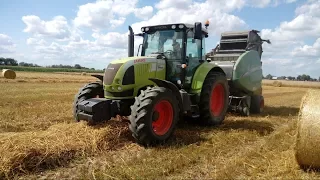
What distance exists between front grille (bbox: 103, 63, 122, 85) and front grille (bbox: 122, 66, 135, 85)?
0.69ft

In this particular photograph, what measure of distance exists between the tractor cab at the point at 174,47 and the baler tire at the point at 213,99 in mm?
520

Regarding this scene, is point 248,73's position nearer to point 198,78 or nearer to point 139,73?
point 198,78

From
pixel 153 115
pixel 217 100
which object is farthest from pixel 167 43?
pixel 217 100

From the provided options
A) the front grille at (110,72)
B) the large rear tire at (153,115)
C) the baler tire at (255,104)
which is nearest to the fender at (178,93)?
the large rear tire at (153,115)

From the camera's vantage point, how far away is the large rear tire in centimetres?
544

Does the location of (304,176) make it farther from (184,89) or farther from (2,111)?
(2,111)

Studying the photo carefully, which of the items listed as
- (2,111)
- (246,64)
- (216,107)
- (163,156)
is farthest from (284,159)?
(2,111)

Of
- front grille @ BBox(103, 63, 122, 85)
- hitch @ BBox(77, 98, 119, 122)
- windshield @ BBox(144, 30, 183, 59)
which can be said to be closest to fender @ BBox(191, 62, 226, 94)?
windshield @ BBox(144, 30, 183, 59)

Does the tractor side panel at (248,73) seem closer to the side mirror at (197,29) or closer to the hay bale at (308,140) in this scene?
the side mirror at (197,29)

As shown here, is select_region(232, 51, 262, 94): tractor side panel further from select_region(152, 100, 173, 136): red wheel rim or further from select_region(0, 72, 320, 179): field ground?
select_region(152, 100, 173, 136): red wheel rim

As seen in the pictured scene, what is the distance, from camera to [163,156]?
506 cm

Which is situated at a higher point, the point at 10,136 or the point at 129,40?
the point at 129,40

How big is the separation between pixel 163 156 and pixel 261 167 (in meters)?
1.58

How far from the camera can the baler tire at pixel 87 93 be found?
666cm
